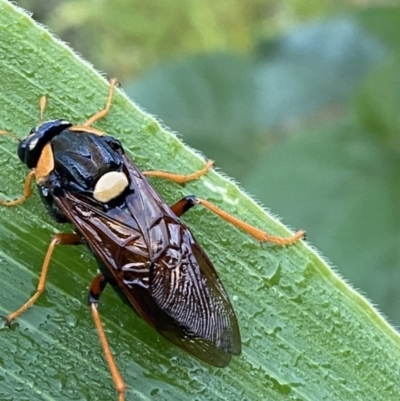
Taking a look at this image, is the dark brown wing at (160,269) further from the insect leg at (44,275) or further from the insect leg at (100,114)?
the insect leg at (100,114)

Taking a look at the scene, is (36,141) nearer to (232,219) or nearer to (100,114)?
(100,114)

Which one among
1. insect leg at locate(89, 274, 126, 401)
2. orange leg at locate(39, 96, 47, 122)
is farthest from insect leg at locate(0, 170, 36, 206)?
insect leg at locate(89, 274, 126, 401)

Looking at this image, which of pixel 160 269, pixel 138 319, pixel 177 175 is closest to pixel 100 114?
pixel 177 175

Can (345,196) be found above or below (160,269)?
above

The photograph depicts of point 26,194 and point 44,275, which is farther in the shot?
point 26,194

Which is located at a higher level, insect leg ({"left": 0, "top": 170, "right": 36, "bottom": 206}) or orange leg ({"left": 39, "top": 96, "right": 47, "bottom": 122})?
orange leg ({"left": 39, "top": 96, "right": 47, "bottom": 122})

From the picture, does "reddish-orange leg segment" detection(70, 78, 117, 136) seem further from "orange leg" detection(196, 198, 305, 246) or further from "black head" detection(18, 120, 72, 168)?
"orange leg" detection(196, 198, 305, 246)

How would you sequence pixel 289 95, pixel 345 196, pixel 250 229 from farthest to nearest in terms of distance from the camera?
pixel 289 95
pixel 345 196
pixel 250 229
